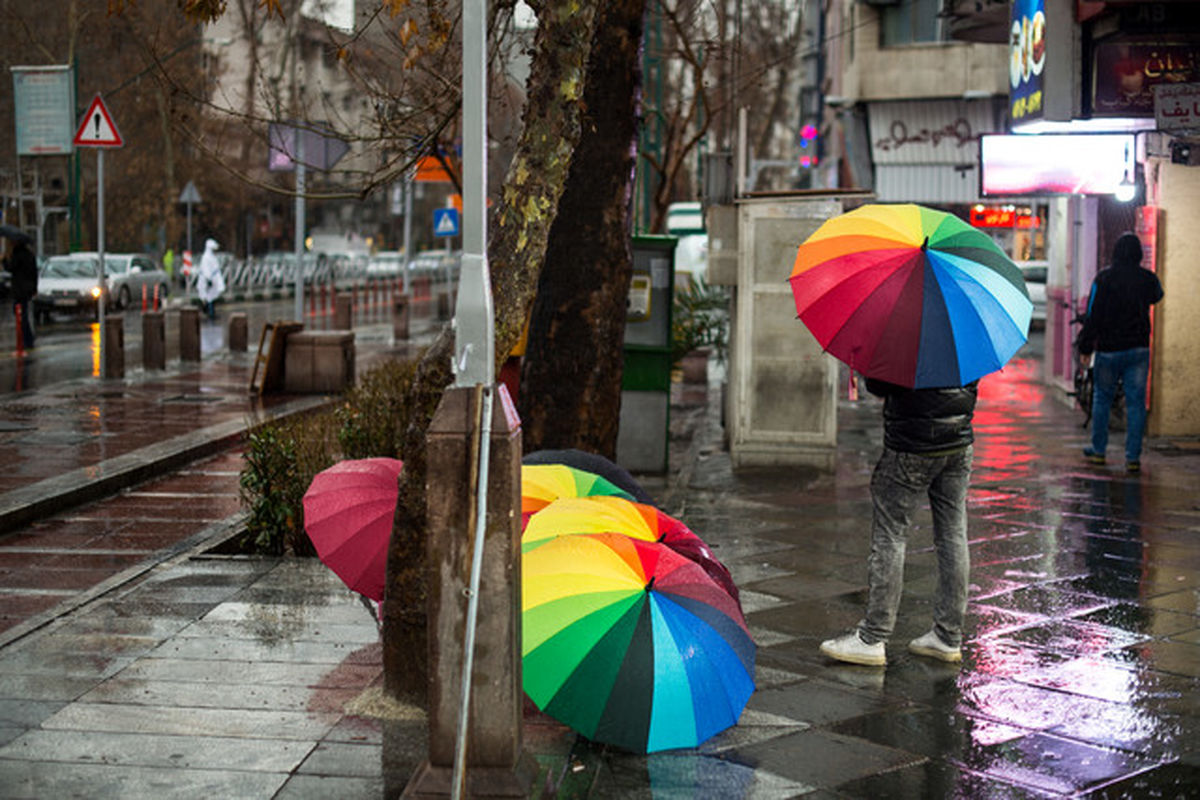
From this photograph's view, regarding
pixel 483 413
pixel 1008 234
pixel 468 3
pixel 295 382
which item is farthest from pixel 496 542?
pixel 1008 234

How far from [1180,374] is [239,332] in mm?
16499

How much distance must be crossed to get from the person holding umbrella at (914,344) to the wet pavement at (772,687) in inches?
15.0

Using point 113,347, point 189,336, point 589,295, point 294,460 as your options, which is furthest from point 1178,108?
point 189,336

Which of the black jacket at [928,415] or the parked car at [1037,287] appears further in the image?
the parked car at [1037,287]

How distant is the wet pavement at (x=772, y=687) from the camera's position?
5488 millimetres

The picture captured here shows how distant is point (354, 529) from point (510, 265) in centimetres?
138

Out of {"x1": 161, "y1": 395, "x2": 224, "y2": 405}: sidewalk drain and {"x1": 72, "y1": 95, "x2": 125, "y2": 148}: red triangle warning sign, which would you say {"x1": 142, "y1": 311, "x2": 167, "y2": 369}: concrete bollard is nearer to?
{"x1": 72, "y1": 95, "x2": 125, "y2": 148}: red triangle warning sign

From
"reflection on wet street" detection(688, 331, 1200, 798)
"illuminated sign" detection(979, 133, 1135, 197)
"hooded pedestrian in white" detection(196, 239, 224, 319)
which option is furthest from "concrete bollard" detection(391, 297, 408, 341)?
"reflection on wet street" detection(688, 331, 1200, 798)

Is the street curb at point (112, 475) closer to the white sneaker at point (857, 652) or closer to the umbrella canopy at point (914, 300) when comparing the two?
the white sneaker at point (857, 652)

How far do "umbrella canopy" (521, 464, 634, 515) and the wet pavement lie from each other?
93cm

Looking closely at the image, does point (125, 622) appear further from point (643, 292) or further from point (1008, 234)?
point (1008, 234)

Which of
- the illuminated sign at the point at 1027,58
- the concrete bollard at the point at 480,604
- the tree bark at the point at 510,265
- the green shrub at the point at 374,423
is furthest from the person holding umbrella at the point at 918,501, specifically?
the illuminated sign at the point at 1027,58

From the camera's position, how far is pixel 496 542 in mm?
5113

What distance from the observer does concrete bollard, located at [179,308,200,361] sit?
956 inches
